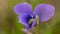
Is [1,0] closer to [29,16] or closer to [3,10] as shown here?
[3,10]

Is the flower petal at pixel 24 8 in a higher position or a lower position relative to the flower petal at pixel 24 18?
higher

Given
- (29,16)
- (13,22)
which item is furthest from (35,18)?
(13,22)

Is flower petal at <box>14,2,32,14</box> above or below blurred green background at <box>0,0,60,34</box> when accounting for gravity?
below

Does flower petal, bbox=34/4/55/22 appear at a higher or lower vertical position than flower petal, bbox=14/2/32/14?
lower

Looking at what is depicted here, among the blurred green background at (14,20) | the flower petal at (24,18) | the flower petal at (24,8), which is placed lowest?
the flower petal at (24,18)

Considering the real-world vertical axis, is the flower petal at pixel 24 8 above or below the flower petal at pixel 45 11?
above

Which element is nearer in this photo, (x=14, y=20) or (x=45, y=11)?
(x=45, y=11)

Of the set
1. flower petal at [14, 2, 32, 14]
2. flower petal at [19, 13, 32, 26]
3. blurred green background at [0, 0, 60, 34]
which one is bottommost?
flower petal at [19, 13, 32, 26]

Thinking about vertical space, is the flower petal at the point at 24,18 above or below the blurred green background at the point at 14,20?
below

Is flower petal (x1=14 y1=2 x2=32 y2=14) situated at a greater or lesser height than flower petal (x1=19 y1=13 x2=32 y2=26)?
greater
